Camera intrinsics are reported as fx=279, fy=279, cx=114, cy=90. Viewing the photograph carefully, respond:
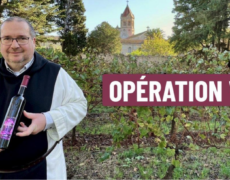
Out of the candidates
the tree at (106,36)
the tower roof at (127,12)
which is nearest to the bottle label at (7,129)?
the tree at (106,36)

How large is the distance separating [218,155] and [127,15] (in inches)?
4313

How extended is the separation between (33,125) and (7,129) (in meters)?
0.11

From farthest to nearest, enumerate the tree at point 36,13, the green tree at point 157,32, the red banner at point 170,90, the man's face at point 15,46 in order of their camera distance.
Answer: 1. the green tree at point 157,32
2. the tree at point 36,13
3. the red banner at point 170,90
4. the man's face at point 15,46

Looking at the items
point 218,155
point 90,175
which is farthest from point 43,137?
point 218,155

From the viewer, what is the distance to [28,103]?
1345 millimetres

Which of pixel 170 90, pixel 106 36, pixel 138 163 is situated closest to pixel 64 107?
pixel 170 90

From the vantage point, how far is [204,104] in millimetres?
2410

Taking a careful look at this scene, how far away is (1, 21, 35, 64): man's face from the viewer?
1321 millimetres

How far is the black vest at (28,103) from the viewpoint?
1.34 metres

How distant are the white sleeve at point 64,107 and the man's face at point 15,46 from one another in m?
0.20

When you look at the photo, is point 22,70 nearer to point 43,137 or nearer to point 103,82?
point 43,137

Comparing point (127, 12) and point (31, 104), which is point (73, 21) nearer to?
point (31, 104)

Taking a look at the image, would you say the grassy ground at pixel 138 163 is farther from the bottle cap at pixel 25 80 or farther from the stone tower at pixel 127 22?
the stone tower at pixel 127 22

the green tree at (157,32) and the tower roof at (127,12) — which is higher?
the tower roof at (127,12)
